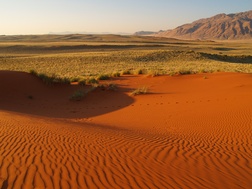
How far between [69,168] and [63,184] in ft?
2.62

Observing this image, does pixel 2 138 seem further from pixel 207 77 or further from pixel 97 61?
pixel 97 61

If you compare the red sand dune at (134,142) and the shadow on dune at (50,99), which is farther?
the shadow on dune at (50,99)

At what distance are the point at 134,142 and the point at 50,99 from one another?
1221 centimetres

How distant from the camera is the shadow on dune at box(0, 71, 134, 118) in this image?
16.2m

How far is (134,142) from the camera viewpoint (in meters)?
8.83

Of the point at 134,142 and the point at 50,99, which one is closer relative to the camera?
the point at 134,142

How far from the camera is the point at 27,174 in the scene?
5629 millimetres

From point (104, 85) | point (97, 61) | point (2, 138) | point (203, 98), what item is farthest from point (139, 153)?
point (97, 61)

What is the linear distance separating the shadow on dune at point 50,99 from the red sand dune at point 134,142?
6cm

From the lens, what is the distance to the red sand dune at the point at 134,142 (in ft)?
19.0

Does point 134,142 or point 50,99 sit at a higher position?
point 134,142

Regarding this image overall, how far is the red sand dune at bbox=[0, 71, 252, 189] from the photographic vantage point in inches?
228

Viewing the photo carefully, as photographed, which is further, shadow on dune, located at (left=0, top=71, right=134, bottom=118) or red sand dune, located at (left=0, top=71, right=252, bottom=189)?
shadow on dune, located at (left=0, top=71, right=134, bottom=118)

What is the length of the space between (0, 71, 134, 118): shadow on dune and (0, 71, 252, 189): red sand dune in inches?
2.4
